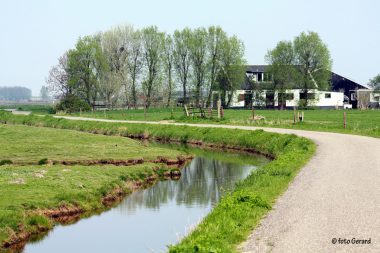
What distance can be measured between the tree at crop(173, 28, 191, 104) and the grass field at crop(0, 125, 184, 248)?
202 ft

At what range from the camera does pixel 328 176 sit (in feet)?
66.6

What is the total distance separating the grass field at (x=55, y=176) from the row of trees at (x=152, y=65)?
60312 millimetres

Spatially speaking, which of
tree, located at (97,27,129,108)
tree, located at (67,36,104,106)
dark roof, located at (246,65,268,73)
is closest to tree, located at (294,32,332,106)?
dark roof, located at (246,65,268,73)

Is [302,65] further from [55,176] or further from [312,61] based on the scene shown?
[55,176]

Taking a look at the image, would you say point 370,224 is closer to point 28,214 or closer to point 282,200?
point 282,200

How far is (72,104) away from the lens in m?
98.9

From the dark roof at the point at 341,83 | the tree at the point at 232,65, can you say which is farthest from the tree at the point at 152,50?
the dark roof at the point at 341,83

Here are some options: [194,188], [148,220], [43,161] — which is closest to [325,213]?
[148,220]

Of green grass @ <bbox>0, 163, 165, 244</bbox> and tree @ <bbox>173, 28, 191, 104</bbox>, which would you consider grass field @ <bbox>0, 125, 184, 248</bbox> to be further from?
tree @ <bbox>173, 28, 191, 104</bbox>

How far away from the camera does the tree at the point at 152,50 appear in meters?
104

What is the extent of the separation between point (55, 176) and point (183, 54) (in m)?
80.6

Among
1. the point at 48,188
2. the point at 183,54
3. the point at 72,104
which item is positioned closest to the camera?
the point at 48,188

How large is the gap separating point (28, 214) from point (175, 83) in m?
88.2

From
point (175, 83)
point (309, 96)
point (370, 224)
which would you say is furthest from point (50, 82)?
point (370, 224)
